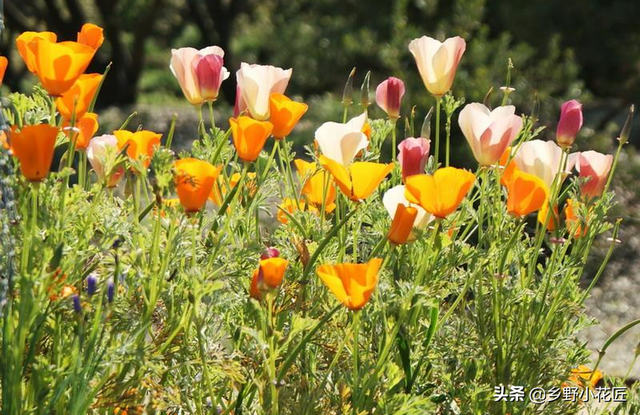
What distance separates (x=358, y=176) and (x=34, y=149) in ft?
1.46

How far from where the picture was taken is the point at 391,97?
1912 millimetres

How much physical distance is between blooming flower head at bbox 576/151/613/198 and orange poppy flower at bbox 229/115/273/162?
1.76 feet

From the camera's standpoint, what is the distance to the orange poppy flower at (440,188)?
1482 millimetres

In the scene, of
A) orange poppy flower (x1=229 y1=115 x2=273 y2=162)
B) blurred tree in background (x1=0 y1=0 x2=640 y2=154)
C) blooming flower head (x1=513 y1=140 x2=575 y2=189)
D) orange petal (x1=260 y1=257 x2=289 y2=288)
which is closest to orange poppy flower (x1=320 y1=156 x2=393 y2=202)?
orange poppy flower (x1=229 y1=115 x2=273 y2=162)

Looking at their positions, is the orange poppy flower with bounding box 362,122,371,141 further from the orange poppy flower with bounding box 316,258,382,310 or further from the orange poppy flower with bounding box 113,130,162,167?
the orange poppy flower with bounding box 316,258,382,310

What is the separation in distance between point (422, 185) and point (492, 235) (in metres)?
0.33

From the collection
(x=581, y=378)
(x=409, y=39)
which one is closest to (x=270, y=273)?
(x=581, y=378)

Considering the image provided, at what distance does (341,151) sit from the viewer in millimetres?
1664

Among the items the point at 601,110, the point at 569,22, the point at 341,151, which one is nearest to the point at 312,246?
the point at 341,151

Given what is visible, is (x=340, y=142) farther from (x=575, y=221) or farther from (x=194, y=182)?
(x=575, y=221)

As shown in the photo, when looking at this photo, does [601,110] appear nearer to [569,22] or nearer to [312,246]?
[569,22]

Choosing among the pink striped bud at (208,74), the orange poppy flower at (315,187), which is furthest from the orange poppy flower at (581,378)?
the pink striped bud at (208,74)

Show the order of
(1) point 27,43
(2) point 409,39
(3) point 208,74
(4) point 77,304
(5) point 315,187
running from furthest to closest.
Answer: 1. (2) point 409,39
2. (5) point 315,187
3. (3) point 208,74
4. (1) point 27,43
5. (4) point 77,304

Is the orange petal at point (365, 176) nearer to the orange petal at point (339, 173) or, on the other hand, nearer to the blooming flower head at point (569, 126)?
the orange petal at point (339, 173)
